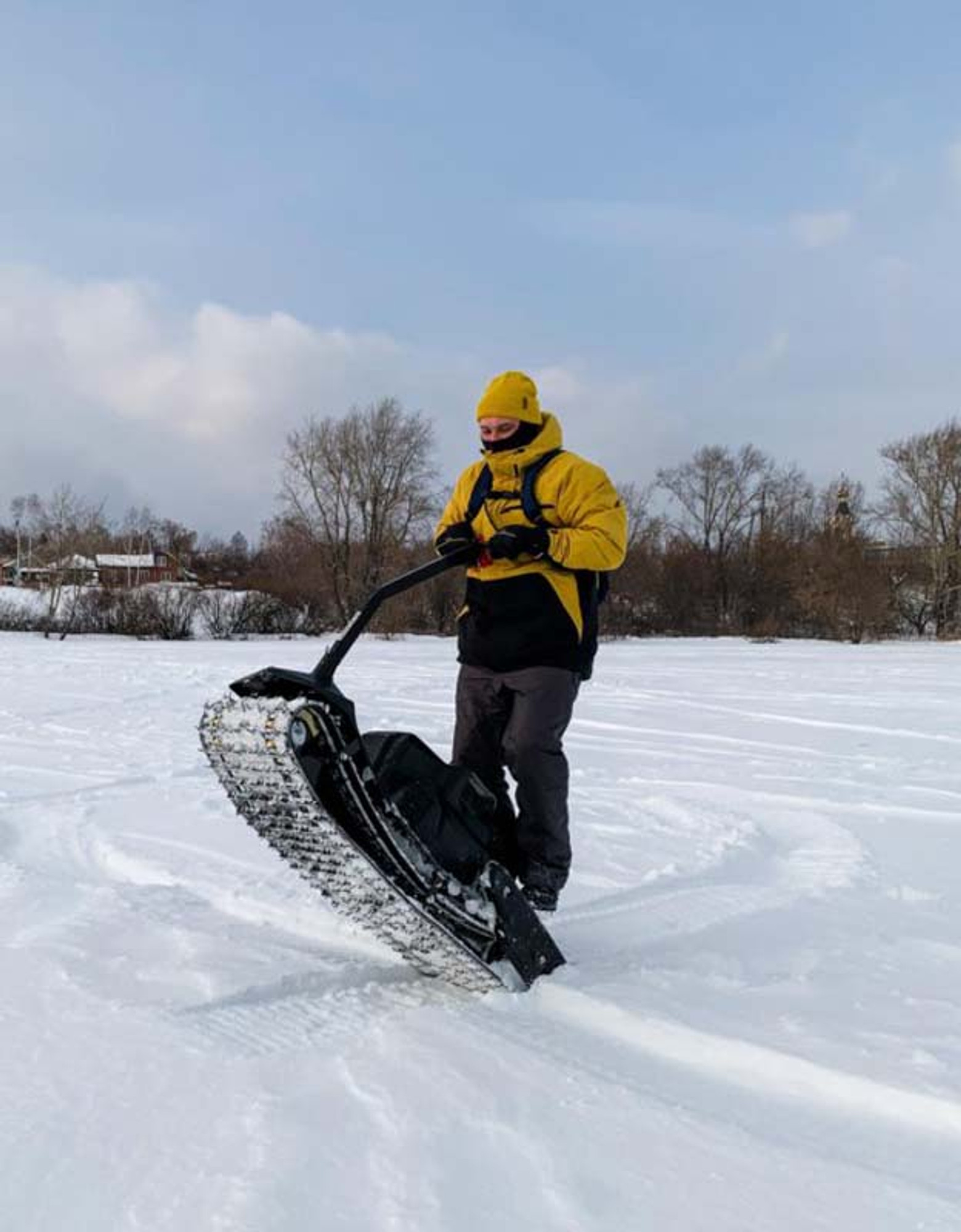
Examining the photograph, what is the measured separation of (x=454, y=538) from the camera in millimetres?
2814

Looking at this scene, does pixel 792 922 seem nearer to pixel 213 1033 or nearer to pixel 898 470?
pixel 213 1033

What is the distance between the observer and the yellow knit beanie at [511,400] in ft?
9.01

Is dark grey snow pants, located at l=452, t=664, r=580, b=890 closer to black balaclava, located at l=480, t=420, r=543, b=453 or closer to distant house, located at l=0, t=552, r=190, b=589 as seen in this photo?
black balaclava, located at l=480, t=420, r=543, b=453

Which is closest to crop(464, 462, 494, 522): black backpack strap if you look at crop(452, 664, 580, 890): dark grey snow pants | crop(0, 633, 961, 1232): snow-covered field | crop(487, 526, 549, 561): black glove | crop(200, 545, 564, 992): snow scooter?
crop(487, 526, 549, 561): black glove

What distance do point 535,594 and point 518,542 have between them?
20cm

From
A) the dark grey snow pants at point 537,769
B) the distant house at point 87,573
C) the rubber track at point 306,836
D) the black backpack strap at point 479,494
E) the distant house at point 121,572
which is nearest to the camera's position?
the rubber track at point 306,836

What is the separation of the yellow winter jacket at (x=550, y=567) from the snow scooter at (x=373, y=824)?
18.5 inches

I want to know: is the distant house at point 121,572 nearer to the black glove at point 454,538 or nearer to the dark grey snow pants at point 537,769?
the black glove at point 454,538

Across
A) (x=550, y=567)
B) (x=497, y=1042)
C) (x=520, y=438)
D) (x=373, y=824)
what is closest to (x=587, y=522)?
(x=550, y=567)

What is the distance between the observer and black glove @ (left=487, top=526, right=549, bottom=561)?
8.53ft

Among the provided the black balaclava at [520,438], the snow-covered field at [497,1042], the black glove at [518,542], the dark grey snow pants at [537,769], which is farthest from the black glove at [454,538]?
the snow-covered field at [497,1042]

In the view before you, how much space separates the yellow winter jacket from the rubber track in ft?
2.73

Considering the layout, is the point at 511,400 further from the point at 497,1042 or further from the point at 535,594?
the point at 497,1042

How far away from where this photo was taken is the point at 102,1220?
142 centimetres
